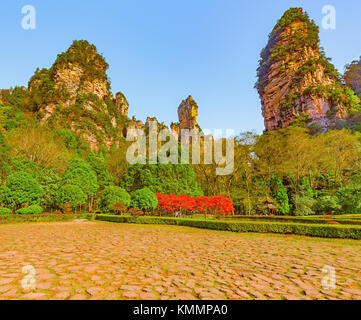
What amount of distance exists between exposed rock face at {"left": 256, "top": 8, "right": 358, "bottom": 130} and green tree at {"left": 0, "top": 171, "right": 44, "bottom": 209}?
1898 inches

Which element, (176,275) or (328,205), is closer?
(176,275)

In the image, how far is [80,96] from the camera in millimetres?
58406

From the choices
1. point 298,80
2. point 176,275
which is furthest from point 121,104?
point 176,275

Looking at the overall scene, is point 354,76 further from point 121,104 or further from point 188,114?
point 121,104

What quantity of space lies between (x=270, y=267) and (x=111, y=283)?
3.42 m

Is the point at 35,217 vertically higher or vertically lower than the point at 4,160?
lower

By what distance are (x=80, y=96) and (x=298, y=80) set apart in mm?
56164

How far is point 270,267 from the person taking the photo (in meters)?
4.67

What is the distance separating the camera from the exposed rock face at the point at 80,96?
54.7 meters

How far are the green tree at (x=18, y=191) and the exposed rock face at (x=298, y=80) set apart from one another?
48216 mm

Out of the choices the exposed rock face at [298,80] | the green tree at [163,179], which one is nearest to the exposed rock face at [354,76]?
the exposed rock face at [298,80]

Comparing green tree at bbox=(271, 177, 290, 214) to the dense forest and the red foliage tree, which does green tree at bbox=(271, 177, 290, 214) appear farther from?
the red foliage tree

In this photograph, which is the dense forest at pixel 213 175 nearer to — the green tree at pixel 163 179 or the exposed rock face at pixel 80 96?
the green tree at pixel 163 179

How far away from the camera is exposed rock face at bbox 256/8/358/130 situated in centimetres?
4284
